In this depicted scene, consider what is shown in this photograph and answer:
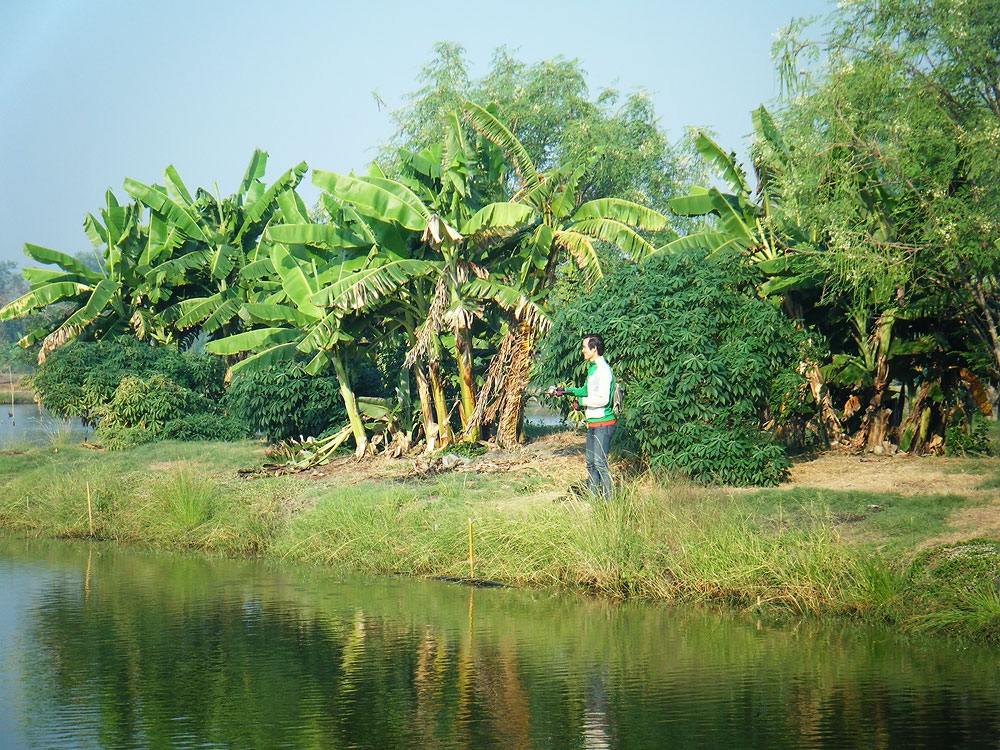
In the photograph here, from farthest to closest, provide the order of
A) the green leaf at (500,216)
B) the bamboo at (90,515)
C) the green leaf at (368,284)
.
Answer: the green leaf at (368,284) < the green leaf at (500,216) < the bamboo at (90,515)

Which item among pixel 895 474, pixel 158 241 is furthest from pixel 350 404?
pixel 158 241

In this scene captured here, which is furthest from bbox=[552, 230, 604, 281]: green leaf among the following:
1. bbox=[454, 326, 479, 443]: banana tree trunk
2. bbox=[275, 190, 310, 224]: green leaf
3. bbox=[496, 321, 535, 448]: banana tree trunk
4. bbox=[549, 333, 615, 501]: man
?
bbox=[275, 190, 310, 224]: green leaf

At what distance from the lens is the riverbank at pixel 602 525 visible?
34.9 ft

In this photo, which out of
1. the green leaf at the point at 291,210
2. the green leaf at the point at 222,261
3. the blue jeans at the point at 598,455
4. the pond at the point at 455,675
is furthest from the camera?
the green leaf at the point at 222,261

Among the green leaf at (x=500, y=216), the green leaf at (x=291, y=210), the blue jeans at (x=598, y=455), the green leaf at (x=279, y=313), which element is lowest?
the blue jeans at (x=598, y=455)

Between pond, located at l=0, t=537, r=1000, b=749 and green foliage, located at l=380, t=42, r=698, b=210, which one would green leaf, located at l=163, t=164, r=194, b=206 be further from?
pond, located at l=0, t=537, r=1000, b=749

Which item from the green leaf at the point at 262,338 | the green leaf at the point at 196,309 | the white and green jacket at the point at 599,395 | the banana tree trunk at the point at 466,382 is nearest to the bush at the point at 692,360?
the white and green jacket at the point at 599,395

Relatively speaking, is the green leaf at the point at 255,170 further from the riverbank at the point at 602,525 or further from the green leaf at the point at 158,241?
the riverbank at the point at 602,525

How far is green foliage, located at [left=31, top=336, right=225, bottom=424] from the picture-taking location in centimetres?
2700

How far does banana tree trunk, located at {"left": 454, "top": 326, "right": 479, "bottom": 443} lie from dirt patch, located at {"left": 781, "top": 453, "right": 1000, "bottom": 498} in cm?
559

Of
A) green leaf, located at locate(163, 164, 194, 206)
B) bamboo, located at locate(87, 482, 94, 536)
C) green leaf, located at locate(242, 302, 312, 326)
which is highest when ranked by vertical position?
green leaf, located at locate(163, 164, 194, 206)

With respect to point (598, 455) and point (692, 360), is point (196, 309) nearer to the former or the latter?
point (692, 360)

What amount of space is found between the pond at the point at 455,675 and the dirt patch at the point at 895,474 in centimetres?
487

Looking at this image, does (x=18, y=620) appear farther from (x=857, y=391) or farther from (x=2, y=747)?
(x=857, y=391)
